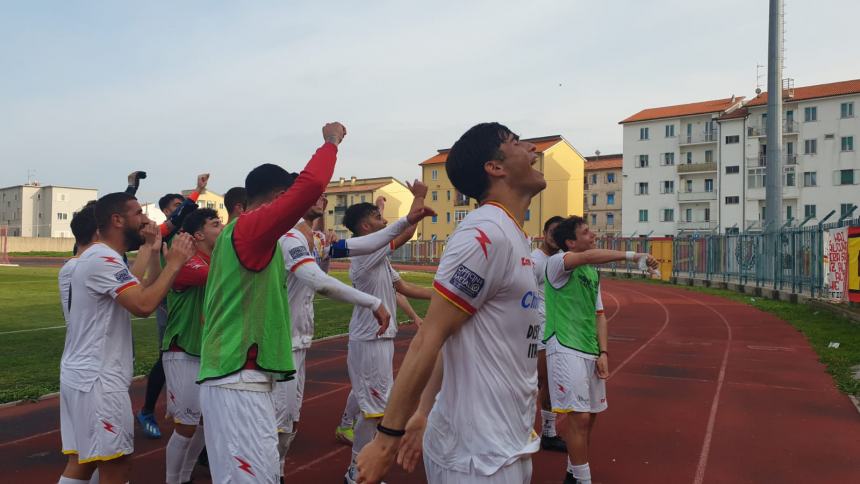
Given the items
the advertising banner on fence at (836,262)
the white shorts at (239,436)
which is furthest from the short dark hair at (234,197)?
the advertising banner on fence at (836,262)

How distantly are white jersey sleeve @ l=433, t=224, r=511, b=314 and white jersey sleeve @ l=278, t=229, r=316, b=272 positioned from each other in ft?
5.67

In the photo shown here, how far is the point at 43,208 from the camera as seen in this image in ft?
296

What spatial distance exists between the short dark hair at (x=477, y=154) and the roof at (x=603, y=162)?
78248 millimetres

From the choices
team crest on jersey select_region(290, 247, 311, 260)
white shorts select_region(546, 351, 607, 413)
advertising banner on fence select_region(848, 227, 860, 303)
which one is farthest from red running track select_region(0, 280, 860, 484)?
advertising banner on fence select_region(848, 227, 860, 303)

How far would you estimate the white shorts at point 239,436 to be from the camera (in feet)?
9.92

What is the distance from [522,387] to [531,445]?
22 cm

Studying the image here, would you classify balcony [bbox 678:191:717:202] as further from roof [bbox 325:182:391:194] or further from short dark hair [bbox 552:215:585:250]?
short dark hair [bbox 552:215:585:250]

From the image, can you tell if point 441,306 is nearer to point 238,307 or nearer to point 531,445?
point 531,445

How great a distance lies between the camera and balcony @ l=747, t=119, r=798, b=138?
5956 cm

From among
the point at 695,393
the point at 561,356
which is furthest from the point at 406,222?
the point at 695,393

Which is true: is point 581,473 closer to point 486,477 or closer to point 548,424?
point 548,424

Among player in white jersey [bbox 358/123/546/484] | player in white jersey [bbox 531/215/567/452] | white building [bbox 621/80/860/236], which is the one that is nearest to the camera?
player in white jersey [bbox 358/123/546/484]

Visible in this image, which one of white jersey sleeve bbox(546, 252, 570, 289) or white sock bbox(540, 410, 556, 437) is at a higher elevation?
white jersey sleeve bbox(546, 252, 570, 289)

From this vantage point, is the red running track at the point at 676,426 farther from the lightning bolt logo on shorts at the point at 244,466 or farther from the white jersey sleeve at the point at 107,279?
the lightning bolt logo on shorts at the point at 244,466
